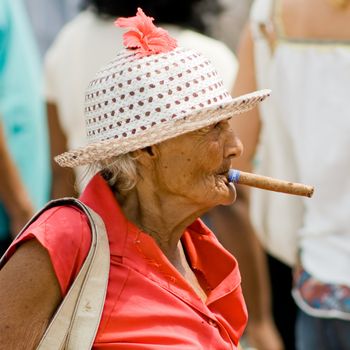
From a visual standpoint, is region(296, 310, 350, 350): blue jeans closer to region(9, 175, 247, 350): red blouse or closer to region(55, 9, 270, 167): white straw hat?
region(9, 175, 247, 350): red blouse

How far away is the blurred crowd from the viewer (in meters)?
4.58

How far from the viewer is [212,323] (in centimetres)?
345

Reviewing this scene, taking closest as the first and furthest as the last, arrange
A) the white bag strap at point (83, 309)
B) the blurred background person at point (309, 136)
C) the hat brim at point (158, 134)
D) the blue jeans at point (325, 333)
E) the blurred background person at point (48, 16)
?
the white bag strap at point (83, 309) → the hat brim at point (158, 134) → the blurred background person at point (309, 136) → the blue jeans at point (325, 333) → the blurred background person at point (48, 16)

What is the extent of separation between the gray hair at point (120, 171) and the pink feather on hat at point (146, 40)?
28 centimetres

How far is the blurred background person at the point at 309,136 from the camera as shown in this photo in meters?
4.54

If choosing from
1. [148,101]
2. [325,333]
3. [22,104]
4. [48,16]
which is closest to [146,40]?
[148,101]

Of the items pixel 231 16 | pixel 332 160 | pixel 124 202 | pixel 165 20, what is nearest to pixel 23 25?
pixel 165 20

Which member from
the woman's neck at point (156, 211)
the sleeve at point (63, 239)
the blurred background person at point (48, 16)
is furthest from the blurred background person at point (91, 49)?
the sleeve at point (63, 239)

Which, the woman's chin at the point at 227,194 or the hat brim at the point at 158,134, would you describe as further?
the woman's chin at the point at 227,194

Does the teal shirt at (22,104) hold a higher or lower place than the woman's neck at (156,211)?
lower

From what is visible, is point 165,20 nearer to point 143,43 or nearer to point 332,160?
point 332,160

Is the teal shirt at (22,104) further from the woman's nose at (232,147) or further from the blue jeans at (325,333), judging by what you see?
the woman's nose at (232,147)

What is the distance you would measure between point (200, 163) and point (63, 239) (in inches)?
17.6

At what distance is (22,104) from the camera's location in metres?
5.43
